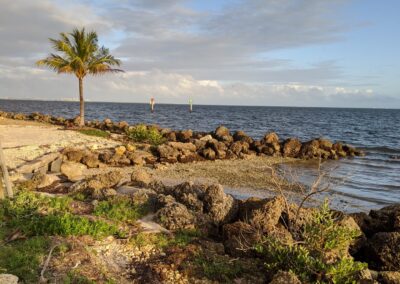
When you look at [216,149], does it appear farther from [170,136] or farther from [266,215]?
[266,215]

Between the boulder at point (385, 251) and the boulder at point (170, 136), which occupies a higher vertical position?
the boulder at point (170, 136)

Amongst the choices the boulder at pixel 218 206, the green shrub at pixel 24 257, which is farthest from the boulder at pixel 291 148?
the green shrub at pixel 24 257

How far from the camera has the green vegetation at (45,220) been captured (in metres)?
6.73

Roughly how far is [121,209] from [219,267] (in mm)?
2949

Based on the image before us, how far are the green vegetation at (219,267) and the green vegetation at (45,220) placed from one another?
71.6 inches

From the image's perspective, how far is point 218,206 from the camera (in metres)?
8.09

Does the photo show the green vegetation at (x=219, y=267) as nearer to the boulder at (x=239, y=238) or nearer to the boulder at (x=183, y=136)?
the boulder at (x=239, y=238)

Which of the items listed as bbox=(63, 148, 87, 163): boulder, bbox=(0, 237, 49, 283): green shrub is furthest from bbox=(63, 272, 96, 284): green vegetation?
bbox=(63, 148, 87, 163): boulder

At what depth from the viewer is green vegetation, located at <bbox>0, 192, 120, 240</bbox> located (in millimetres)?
6734

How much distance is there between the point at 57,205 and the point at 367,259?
635cm

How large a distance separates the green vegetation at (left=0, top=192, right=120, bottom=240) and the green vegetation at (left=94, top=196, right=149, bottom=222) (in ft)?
1.95

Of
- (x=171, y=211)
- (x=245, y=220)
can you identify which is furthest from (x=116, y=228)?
(x=245, y=220)

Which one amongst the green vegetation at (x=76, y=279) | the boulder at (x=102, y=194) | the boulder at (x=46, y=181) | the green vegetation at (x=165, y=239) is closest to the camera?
the green vegetation at (x=76, y=279)

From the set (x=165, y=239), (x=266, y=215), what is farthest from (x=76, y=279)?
(x=266, y=215)
